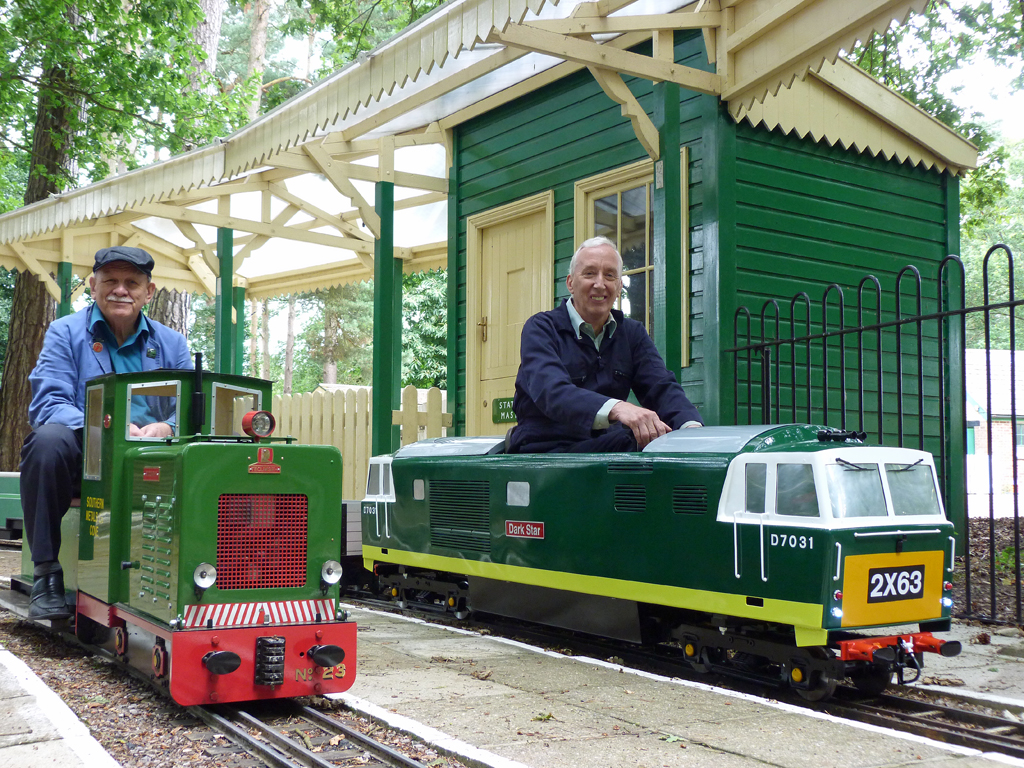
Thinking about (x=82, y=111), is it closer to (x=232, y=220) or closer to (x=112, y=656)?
(x=232, y=220)

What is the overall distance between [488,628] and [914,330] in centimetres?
513

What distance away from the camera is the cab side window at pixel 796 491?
159 inches

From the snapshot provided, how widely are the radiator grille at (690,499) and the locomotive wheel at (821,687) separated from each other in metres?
0.77

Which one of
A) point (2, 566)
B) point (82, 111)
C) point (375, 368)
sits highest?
point (82, 111)

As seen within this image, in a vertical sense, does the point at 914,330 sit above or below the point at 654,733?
above

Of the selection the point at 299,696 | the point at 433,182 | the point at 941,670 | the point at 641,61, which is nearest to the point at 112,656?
the point at 299,696

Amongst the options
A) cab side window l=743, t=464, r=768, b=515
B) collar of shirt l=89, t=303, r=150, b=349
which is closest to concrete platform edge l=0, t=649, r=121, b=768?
collar of shirt l=89, t=303, r=150, b=349

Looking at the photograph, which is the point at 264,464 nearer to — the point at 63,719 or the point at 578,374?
the point at 63,719

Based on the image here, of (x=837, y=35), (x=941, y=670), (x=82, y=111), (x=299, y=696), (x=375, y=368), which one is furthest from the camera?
(x=82, y=111)

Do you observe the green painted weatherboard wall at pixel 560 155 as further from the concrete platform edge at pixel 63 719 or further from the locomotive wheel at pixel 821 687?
the concrete platform edge at pixel 63 719

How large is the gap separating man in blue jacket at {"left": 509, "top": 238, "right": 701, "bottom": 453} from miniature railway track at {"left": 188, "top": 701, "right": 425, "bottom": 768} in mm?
2000

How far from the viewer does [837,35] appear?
5496 millimetres

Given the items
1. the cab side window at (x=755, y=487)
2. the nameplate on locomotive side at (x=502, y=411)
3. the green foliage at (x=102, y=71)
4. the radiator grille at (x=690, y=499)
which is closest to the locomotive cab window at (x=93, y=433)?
the radiator grille at (x=690, y=499)

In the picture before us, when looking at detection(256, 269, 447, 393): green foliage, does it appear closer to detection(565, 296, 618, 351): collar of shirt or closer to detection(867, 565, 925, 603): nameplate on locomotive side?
detection(565, 296, 618, 351): collar of shirt
